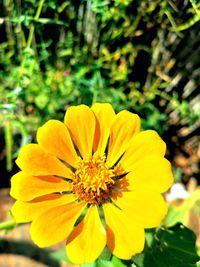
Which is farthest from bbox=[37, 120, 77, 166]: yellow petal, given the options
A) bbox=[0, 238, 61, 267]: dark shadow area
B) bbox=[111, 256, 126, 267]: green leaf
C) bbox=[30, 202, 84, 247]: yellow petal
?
bbox=[0, 238, 61, 267]: dark shadow area

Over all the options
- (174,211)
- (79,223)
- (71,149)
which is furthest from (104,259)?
(174,211)

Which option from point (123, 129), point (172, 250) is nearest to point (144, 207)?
point (123, 129)

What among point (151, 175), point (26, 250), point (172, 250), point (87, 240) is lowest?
point (26, 250)

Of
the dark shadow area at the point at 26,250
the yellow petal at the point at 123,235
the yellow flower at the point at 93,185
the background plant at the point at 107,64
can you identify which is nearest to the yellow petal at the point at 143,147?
the yellow flower at the point at 93,185

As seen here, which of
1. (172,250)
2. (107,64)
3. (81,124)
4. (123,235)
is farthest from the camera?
(107,64)

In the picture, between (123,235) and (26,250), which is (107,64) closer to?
(26,250)

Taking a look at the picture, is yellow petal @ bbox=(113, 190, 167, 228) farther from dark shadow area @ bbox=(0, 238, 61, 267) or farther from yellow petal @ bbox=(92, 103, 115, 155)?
dark shadow area @ bbox=(0, 238, 61, 267)

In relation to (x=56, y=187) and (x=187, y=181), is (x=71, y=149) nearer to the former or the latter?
(x=56, y=187)
